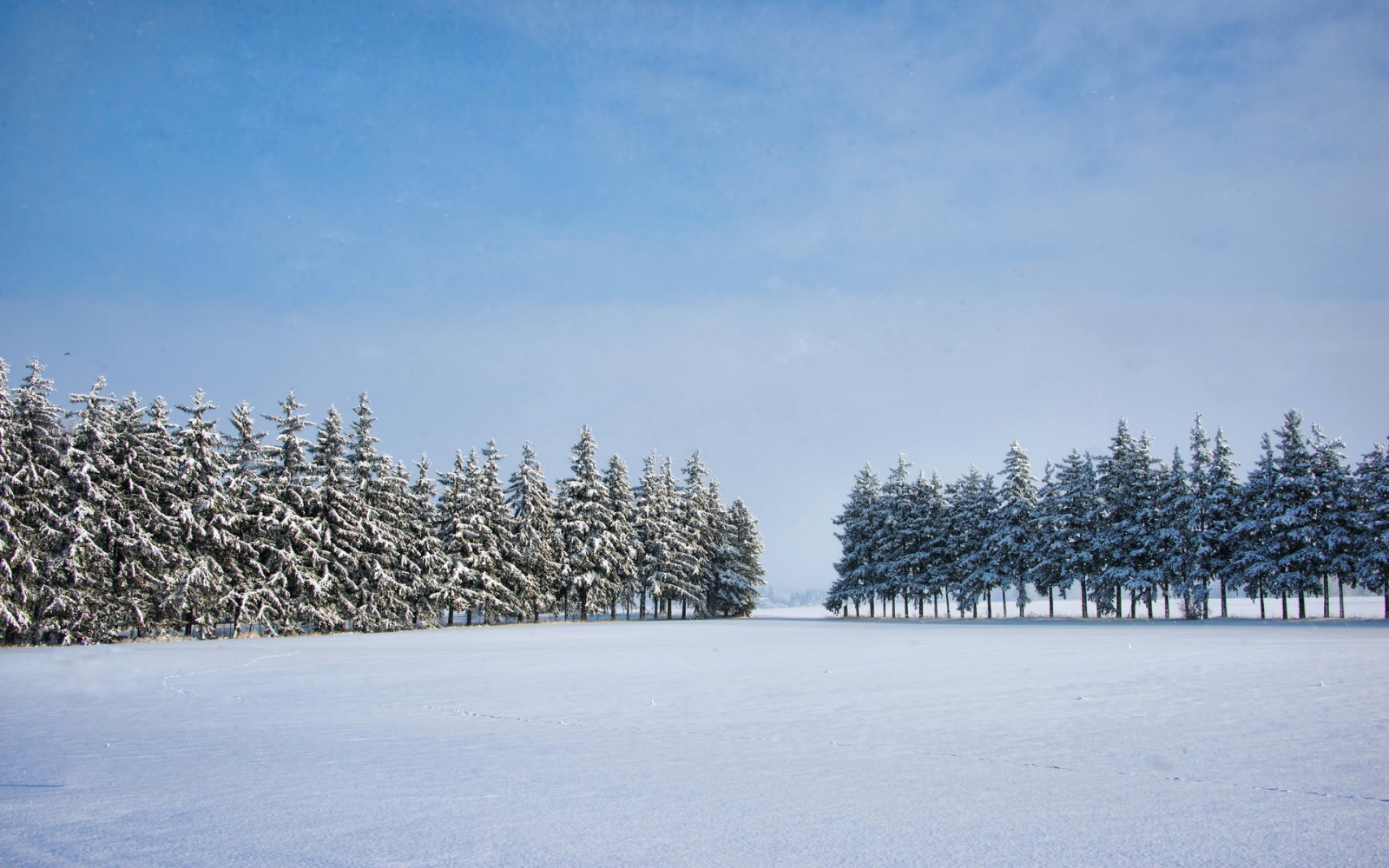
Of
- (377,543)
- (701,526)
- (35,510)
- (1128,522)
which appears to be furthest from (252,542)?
(1128,522)

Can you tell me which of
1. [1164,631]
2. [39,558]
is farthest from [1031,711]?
[39,558]

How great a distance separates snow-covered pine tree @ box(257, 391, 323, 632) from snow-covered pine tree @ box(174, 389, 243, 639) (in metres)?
1.74

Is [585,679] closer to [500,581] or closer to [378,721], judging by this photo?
[378,721]

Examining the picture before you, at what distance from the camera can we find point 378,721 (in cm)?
998

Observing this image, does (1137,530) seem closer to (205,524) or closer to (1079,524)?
(1079,524)

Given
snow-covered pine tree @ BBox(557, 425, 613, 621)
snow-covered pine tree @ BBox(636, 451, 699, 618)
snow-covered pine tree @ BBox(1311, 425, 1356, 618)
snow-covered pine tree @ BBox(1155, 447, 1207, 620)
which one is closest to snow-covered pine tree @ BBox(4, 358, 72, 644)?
snow-covered pine tree @ BBox(557, 425, 613, 621)

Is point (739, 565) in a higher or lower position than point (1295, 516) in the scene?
lower

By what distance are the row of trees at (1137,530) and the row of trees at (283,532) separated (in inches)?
713

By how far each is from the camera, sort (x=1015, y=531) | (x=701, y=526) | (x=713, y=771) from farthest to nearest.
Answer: (x=701, y=526), (x=1015, y=531), (x=713, y=771)

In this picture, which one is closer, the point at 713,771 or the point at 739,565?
the point at 713,771

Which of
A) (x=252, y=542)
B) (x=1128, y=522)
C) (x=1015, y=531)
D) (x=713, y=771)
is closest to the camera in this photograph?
(x=713, y=771)

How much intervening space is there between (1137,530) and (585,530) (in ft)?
127

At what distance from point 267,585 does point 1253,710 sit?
4268cm

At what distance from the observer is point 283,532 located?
42844 mm
